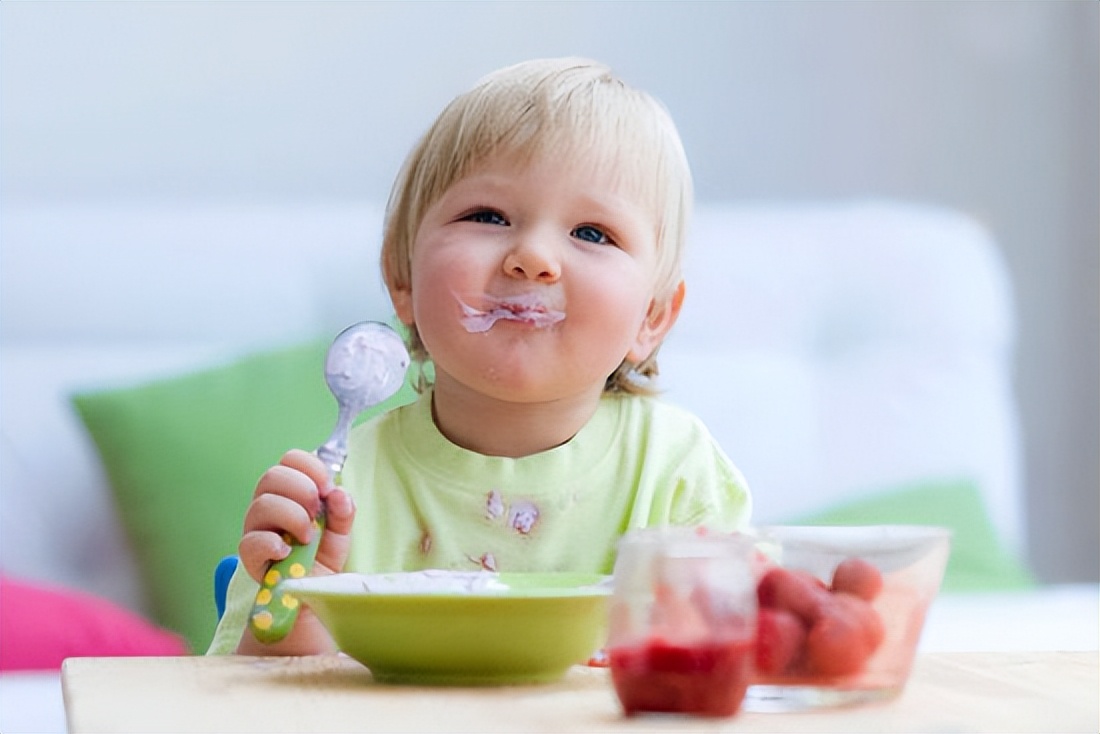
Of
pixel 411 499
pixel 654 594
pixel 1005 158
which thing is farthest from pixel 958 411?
pixel 654 594

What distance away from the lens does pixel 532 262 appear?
3.64ft

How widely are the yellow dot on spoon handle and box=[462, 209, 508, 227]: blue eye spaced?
29 centimetres

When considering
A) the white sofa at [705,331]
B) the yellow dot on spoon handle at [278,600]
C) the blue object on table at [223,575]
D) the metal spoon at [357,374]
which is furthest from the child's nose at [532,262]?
the white sofa at [705,331]

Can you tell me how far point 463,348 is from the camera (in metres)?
1.17

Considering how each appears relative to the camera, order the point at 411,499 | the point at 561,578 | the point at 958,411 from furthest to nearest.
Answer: the point at 958,411 → the point at 411,499 → the point at 561,578

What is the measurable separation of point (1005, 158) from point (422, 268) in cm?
178

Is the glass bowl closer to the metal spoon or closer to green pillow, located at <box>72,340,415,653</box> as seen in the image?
the metal spoon

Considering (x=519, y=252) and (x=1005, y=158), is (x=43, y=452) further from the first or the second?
(x=1005, y=158)

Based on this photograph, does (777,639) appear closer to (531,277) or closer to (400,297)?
(531,277)

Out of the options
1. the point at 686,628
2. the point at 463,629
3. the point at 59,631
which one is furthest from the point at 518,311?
the point at 59,631

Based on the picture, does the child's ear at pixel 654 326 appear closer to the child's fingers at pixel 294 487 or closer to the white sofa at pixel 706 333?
the child's fingers at pixel 294 487

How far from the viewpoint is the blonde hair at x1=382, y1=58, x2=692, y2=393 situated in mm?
1177

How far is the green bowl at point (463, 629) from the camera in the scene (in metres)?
0.84

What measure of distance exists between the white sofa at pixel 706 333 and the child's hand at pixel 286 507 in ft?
2.99
